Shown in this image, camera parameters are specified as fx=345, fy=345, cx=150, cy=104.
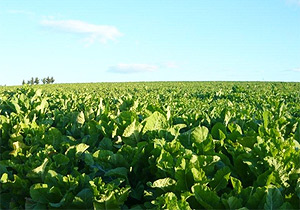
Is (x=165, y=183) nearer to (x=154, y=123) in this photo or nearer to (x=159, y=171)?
(x=159, y=171)

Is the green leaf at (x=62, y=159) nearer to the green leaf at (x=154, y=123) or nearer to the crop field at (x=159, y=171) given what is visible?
the crop field at (x=159, y=171)

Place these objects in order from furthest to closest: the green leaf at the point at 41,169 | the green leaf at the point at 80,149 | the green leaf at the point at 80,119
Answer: the green leaf at the point at 80,119
the green leaf at the point at 80,149
the green leaf at the point at 41,169

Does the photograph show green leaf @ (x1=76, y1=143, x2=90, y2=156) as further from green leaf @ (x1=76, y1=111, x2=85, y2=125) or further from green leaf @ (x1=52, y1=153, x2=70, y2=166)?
green leaf @ (x1=76, y1=111, x2=85, y2=125)

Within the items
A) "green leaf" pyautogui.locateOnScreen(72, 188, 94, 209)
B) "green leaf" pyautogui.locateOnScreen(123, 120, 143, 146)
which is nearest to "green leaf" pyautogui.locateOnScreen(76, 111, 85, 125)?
"green leaf" pyautogui.locateOnScreen(123, 120, 143, 146)

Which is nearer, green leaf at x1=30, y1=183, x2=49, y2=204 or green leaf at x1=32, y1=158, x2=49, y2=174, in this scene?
green leaf at x1=30, y1=183, x2=49, y2=204

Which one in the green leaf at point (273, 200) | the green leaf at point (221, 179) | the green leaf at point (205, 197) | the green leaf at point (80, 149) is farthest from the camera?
the green leaf at point (80, 149)

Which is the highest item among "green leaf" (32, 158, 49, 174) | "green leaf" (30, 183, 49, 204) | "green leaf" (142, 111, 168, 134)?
"green leaf" (142, 111, 168, 134)

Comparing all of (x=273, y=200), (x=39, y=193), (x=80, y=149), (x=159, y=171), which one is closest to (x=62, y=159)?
(x=80, y=149)

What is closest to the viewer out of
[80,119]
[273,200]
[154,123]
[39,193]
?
[273,200]

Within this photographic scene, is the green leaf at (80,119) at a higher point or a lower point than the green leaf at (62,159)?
higher

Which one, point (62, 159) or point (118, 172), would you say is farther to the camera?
point (62, 159)

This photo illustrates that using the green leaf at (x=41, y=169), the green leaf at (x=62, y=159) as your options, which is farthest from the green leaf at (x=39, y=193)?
the green leaf at (x=62, y=159)

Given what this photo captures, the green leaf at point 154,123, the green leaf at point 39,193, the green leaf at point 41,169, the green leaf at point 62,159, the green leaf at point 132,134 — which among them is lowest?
the green leaf at point 39,193

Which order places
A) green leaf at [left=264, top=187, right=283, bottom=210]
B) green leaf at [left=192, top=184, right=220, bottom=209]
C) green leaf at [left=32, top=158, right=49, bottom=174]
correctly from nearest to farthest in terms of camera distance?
green leaf at [left=264, top=187, right=283, bottom=210] < green leaf at [left=192, top=184, right=220, bottom=209] < green leaf at [left=32, top=158, right=49, bottom=174]
